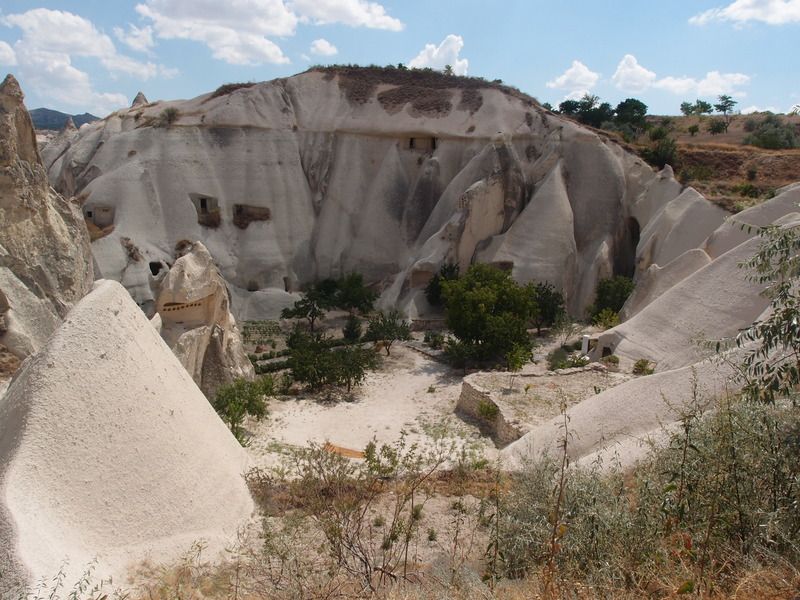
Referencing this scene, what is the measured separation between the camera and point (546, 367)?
17109mm

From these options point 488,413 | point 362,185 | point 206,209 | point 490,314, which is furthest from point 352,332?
point 206,209

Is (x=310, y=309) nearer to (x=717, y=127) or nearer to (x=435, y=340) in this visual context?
(x=435, y=340)

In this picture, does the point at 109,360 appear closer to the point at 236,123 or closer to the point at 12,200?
the point at 12,200

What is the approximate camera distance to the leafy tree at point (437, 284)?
22844mm

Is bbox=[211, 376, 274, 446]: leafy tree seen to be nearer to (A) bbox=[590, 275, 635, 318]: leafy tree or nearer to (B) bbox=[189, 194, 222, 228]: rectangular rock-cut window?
(A) bbox=[590, 275, 635, 318]: leafy tree

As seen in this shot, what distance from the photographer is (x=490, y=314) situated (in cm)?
1753

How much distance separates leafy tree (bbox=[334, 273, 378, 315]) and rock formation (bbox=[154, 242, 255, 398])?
31.9ft

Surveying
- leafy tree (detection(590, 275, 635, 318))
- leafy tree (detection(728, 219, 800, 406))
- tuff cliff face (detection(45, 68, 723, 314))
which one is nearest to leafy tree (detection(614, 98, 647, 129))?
tuff cliff face (detection(45, 68, 723, 314))

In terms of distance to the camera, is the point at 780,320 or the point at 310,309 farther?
the point at 310,309

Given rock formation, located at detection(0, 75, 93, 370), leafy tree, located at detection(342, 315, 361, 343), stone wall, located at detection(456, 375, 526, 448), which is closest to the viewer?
rock formation, located at detection(0, 75, 93, 370)

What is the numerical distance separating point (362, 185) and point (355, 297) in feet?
22.9

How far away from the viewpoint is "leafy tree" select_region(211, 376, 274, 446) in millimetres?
11570

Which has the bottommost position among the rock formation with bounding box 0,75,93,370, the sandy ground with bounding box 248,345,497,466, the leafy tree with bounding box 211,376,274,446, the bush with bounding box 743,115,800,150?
the sandy ground with bounding box 248,345,497,466

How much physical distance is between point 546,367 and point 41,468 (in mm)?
13253
